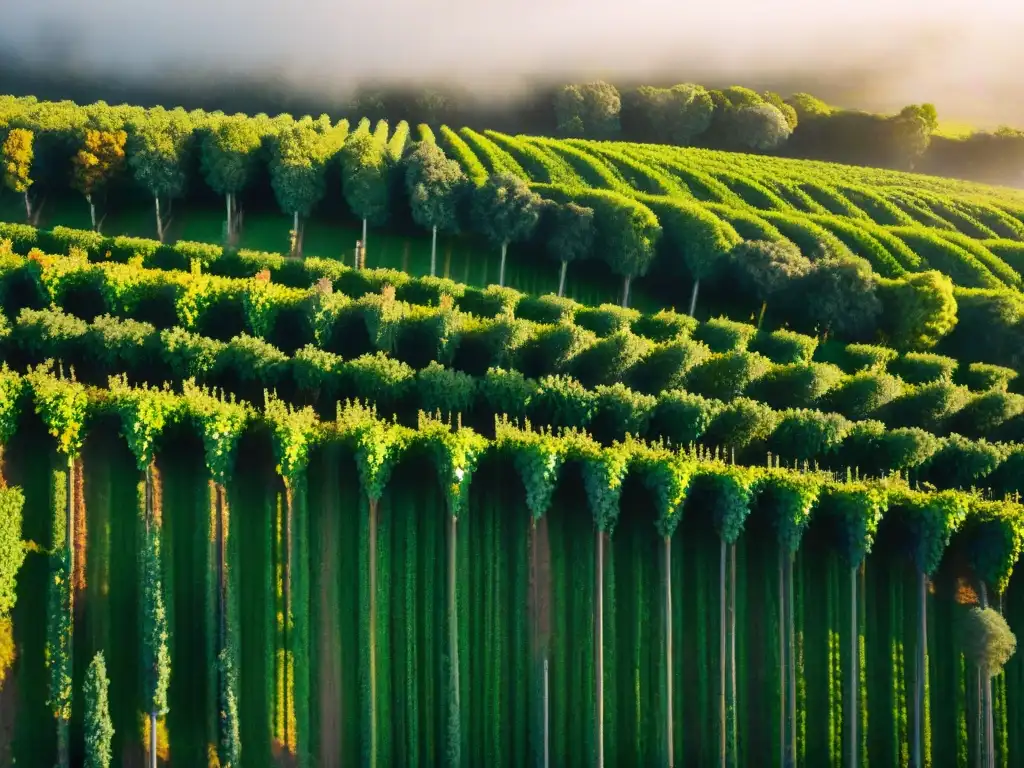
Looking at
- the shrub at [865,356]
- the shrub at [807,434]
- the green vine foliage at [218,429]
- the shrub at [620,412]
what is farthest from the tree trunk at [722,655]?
the green vine foliage at [218,429]

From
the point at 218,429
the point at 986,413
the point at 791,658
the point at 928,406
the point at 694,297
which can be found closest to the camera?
the point at 218,429

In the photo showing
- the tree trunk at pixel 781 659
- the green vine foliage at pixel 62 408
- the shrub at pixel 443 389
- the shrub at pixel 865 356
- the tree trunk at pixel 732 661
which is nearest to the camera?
the green vine foliage at pixel 62 408

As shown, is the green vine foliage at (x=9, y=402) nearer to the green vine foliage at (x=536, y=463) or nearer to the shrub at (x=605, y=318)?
the green vine foliage at (x=536, y=463)

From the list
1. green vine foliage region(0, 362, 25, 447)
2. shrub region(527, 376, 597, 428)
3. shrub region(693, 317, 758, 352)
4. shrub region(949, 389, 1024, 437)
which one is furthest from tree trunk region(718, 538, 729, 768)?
green vine foliage region(0, 362, 25, 447)

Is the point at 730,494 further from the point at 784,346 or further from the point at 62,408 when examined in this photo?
the point at 62,408

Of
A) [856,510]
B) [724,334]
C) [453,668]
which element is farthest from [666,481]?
[724,334]

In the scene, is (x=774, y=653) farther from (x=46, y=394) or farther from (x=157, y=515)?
(x=46, y=394)

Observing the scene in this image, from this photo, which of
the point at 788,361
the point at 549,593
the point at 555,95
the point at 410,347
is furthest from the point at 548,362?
the point at 555,95
